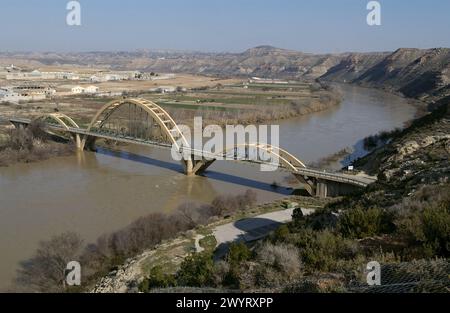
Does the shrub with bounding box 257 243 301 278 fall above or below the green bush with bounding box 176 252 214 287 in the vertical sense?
above

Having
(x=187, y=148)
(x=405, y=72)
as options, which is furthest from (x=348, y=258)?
(x=405, y=72)

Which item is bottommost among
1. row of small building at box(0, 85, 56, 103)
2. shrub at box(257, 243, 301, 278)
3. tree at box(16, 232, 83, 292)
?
tree at box(16, 232, 83, 292)

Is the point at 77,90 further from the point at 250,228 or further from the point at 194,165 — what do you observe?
the point at 250,228

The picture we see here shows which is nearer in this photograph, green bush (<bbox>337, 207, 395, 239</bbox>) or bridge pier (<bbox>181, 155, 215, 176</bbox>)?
green bush (<bbox>337, 207, 395, 239</bbox>)

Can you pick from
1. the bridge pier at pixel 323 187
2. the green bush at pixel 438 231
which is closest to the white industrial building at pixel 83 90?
the bridge pier at pixel 323 187

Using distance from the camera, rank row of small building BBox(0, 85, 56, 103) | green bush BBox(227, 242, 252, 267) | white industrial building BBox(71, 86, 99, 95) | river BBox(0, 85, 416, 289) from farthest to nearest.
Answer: white industrial building BBox(71, 86, 99, 95), row of small building BBox(0, 85, 56, 103), river BBox(0, 85, 416, 289), green bush BBox(227, 242, 252, 267)

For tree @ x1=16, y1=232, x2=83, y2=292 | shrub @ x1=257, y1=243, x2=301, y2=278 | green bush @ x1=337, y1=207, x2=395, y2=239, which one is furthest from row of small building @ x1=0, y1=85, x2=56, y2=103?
shrub @ x1=257, y1=243, x2=301, y2=278

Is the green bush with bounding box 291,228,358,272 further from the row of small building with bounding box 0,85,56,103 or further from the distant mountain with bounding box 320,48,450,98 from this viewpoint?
the distant mountain with bounding box 320,48,450,98

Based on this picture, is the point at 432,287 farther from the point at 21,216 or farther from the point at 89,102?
the point at 89,102
